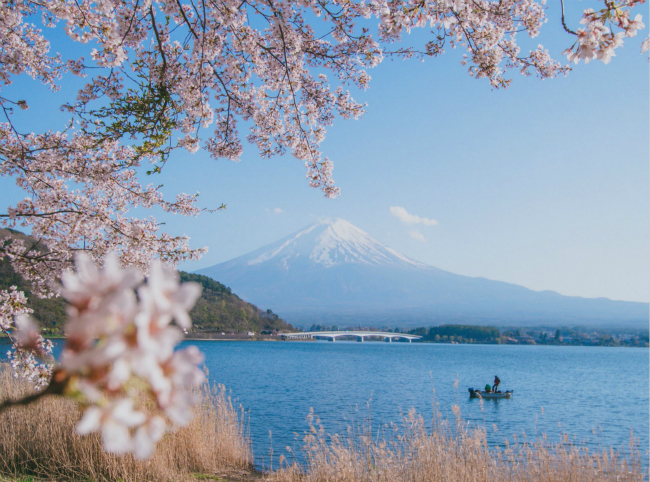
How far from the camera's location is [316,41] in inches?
224

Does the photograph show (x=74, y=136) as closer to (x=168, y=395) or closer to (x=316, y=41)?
(x=316, y=41)

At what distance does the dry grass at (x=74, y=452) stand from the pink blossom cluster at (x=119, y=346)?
5.50 meters

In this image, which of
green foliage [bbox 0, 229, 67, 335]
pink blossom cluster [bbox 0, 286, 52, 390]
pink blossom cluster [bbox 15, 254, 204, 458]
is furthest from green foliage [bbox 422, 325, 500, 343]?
pink blossom cluster [bbox 15, 254, 204, 458]

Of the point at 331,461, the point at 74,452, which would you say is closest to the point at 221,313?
the point at 74,452

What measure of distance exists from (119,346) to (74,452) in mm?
6549

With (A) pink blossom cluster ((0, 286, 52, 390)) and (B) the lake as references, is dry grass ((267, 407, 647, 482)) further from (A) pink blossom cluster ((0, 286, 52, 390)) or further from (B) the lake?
(A) pink blossom cluster ((0, 286, 52, 390))

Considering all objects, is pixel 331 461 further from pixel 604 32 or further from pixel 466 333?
pixel 466 333

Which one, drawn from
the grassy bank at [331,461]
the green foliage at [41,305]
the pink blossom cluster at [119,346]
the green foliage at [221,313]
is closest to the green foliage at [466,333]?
the green foliage at [221,313]

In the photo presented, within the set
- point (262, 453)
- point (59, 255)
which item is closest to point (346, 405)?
point (262, 453)

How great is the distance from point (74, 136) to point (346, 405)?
54.9 feet

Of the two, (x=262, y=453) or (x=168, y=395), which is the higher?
(x=168, y=395)

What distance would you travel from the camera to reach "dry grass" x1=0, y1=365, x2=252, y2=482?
18.3 ft

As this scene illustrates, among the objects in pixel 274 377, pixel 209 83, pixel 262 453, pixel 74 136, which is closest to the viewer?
pixel 74 136

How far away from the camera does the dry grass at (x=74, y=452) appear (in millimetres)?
5578
